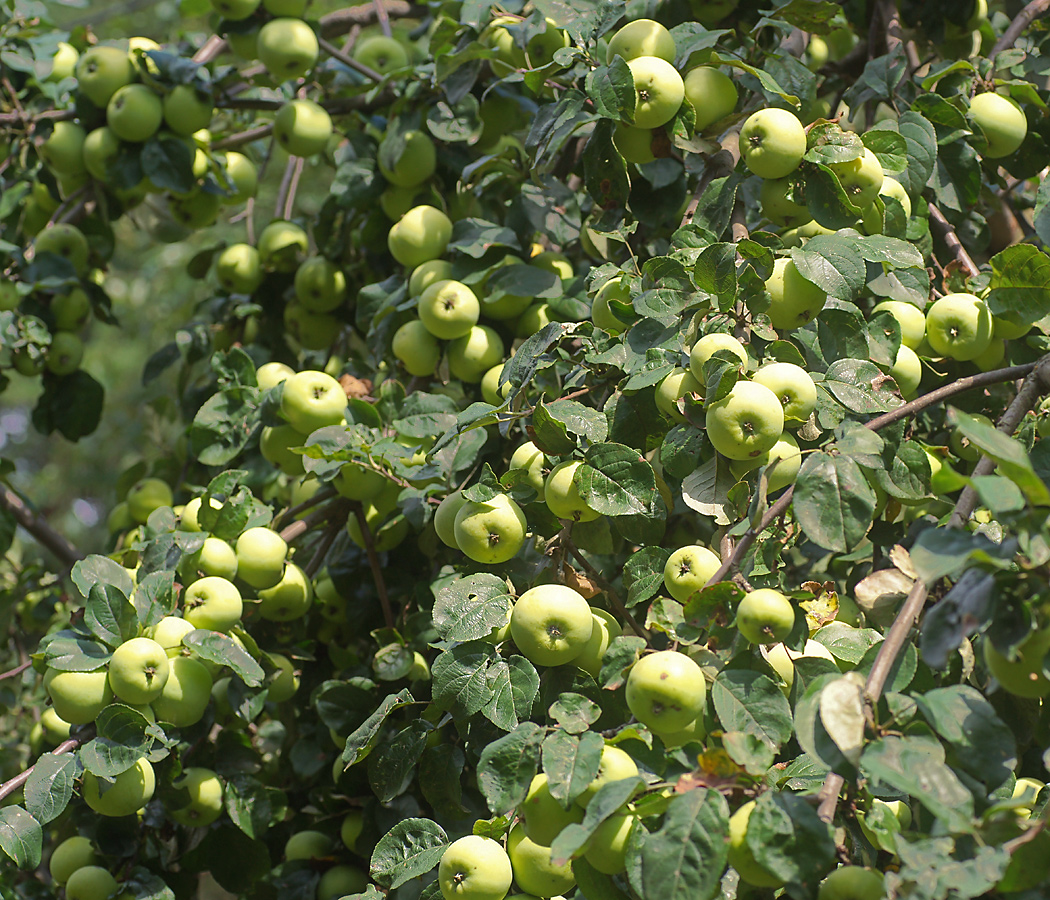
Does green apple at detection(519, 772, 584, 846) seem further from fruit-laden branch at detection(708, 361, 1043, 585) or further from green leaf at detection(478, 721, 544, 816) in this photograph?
fruit-laden branch at detection(708, 361, 1043, 585)

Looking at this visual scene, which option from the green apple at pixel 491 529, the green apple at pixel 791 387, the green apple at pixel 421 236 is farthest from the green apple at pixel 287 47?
the green apple at pixel 791 387

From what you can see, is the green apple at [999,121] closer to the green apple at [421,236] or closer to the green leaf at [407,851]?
the green apple at [421,236]

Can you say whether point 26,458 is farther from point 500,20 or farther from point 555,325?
point 555,325

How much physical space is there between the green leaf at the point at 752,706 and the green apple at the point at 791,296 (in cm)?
55

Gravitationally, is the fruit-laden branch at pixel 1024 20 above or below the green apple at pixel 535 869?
above

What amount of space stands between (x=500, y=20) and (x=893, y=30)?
0.81 metres

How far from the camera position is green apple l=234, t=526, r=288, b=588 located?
1.54 metres

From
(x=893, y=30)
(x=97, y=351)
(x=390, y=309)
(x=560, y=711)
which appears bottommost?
(x=97, y=351)

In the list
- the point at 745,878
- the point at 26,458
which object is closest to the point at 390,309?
the point at 745,878

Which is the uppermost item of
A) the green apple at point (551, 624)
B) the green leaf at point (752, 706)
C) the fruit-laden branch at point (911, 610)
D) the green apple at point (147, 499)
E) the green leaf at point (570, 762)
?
the fruit-laden branch at point (911, 610)

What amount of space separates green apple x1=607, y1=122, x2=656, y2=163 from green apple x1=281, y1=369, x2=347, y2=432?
0.68m

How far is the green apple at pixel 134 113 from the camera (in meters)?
2.11

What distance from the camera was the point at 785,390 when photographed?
1143mm

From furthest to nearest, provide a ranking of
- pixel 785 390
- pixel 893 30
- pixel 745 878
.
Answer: pixel 893 30
pixel 785 390
pixel 745 878
